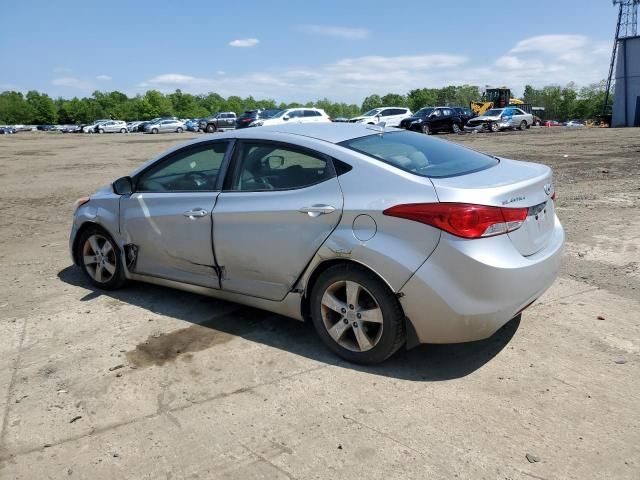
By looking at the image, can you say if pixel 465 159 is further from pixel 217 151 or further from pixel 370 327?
pixel 217 151

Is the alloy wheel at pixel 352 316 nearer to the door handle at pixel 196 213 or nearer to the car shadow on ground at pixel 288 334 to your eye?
the car shadow on ground at pixel 288 334

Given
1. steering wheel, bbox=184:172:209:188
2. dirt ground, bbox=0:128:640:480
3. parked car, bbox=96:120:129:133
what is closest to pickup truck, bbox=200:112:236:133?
parked car, bbox=96:120:129:133

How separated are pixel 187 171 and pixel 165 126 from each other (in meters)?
56.9

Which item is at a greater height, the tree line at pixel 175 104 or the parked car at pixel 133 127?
the tree line at pixel 175 104

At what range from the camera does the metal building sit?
50.1 m

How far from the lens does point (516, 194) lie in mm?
3291

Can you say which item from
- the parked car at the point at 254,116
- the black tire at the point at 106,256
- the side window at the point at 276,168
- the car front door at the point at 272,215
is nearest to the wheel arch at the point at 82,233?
the black tire at the point at 106,256

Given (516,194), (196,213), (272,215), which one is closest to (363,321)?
(272,215)

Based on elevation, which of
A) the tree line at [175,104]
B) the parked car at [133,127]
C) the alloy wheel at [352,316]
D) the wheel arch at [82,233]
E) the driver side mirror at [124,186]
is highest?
the tree line at [175,104]

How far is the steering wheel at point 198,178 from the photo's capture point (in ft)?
14.1

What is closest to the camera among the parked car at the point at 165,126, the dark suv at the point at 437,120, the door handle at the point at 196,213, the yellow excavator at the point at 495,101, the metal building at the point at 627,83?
the door handle at the point at 196,213

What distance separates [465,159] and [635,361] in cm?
173

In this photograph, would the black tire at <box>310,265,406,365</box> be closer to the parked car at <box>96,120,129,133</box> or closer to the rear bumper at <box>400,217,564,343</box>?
the rear bumper at <box>400,217,564,343</box>

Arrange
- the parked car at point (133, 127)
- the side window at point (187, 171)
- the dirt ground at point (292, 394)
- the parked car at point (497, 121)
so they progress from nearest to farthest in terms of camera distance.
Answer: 1. the dirt ground at point (292, 394)
2. the side window at point (187, 171)
3. the parked car at point (497, 121)
4. the parked car at point (133, 127)
